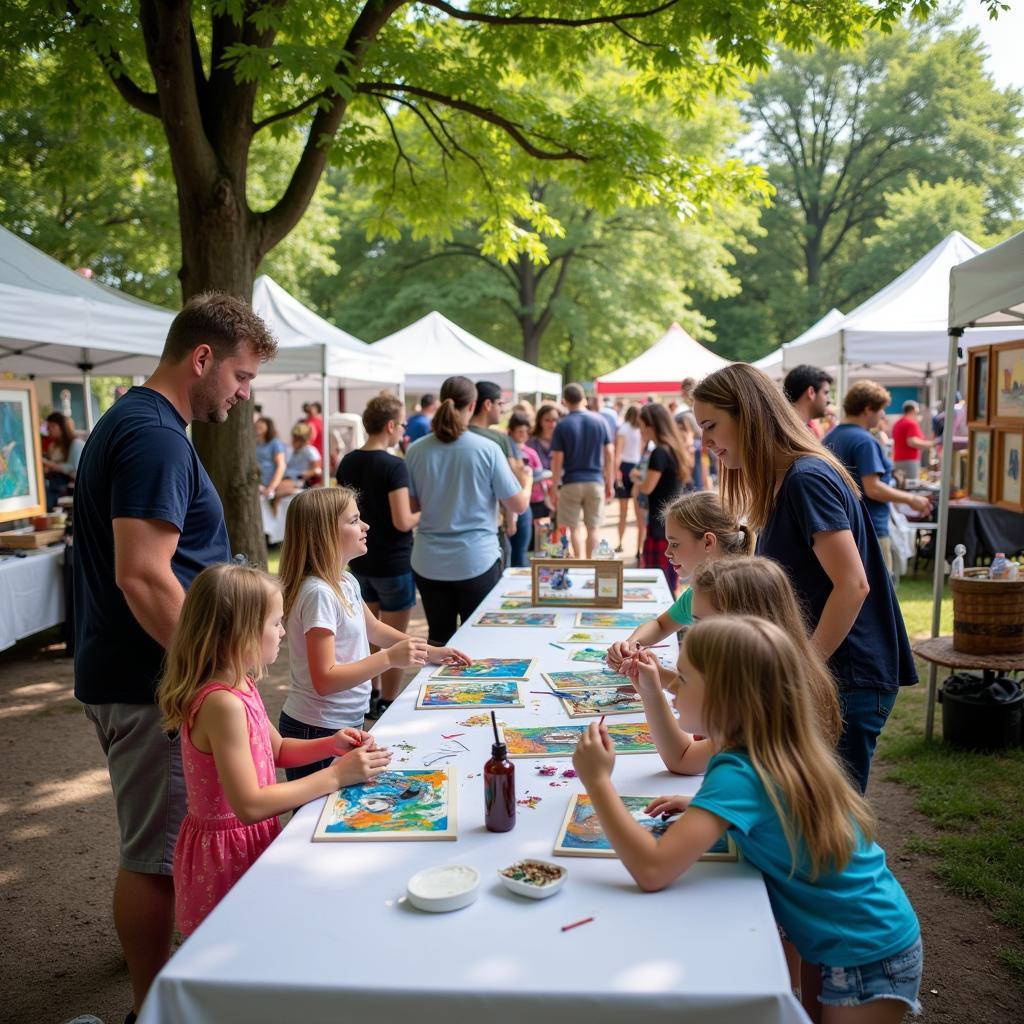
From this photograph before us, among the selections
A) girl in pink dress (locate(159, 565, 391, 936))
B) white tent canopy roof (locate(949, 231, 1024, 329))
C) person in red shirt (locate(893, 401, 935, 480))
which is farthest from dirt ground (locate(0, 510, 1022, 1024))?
person in red shirt (locate(893, 401, 935, 480))

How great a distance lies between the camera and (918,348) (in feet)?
26.6

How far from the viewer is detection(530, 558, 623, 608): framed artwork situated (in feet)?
→ 12.8

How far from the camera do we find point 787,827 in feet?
4.77

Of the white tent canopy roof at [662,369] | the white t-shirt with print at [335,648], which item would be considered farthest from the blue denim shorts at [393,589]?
the white tent canopy roof at [662,369]

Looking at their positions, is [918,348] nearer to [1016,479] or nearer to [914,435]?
[914,435]

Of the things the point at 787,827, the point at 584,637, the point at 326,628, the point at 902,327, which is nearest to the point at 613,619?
the point at 584,637

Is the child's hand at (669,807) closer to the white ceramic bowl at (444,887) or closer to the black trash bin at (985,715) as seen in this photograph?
the white ceramic bowl at (444,887)

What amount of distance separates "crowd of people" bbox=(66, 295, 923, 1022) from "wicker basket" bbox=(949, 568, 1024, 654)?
1.98 m

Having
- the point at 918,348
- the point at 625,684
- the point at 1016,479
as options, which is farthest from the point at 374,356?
the point at 625,684

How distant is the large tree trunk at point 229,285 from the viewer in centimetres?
464

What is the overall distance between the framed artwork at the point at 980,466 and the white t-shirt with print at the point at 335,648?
11.0 feet

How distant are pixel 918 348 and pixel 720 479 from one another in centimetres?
655

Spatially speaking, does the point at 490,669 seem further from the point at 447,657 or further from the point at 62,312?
the point at 62,312

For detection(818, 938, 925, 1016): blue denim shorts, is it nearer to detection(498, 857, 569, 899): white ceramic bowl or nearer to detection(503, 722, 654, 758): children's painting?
detection(498, 857, 569, 899): white ceramic bowl
